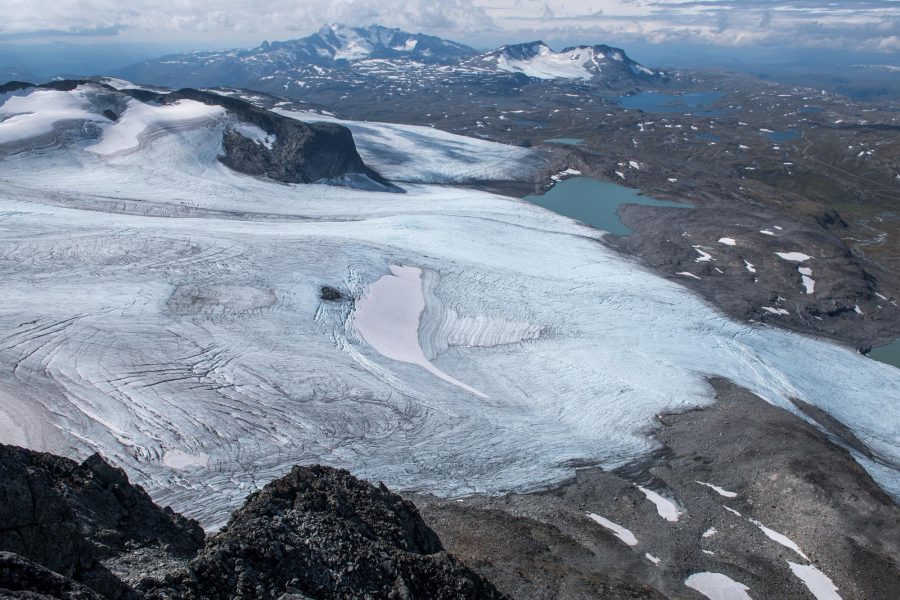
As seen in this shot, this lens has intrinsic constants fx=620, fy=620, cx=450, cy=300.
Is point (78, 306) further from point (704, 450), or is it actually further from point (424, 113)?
point (424, 113)

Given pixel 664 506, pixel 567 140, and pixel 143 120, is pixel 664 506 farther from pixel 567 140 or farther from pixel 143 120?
pixel 567 140

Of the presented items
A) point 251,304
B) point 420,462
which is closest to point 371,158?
point 251,304

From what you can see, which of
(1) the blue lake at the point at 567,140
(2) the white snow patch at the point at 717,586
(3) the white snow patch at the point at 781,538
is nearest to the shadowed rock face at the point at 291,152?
(3) the white snow patch at the point at 781,538

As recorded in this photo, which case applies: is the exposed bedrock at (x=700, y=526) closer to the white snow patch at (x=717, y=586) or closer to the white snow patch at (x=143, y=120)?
the white snow patch at (x=717, y=586)

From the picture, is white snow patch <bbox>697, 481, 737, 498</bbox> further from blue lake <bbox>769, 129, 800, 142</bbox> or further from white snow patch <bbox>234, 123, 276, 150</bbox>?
blue lake <bbox>769, 129, 800, 142</bbox>

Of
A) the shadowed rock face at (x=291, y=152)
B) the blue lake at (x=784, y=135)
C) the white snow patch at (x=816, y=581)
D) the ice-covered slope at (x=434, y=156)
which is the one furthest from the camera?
the blue lake at (x=784, y=135)

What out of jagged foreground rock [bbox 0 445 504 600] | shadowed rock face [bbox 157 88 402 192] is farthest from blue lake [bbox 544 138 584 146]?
jagged foreground rock [bbox 0 445 504 600]
